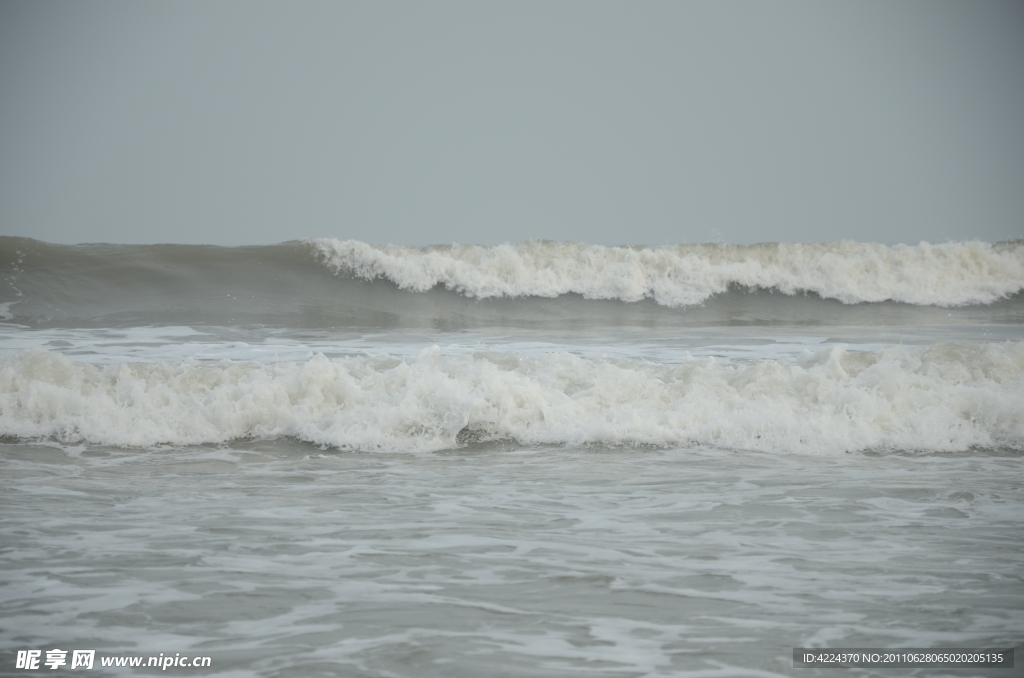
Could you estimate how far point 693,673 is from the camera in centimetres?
255

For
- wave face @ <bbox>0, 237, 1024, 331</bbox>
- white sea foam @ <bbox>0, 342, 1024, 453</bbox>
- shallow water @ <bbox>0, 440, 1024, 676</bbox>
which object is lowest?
shallow water @ <bbox>0, 440, 1024, 676</bbox>

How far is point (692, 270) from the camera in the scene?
1584 centimetres

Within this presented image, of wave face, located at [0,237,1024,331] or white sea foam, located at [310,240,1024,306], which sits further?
white sea foam, located at [310,240,1024,306]

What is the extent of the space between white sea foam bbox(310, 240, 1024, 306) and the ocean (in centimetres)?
339

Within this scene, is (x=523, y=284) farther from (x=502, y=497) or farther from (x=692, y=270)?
(x=502, y=497)

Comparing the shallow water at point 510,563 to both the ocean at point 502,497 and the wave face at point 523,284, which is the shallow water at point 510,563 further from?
the wave face at point 523,284

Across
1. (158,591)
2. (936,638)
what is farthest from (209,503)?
(936,638)

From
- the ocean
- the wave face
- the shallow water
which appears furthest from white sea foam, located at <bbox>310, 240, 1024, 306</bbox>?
the shallow water

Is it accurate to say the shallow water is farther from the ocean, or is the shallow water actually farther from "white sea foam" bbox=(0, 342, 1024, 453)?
"white sea foam" bbox=(0, 342, 1024, 453)

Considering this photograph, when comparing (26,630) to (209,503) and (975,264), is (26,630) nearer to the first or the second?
(209,503)

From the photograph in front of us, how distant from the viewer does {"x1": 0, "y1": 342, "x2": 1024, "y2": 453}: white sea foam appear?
6129 millimetres

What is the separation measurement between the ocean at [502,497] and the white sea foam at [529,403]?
3 cm

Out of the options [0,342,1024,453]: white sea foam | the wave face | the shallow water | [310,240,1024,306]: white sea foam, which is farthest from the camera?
[310,240,1024,306]: white sea foam

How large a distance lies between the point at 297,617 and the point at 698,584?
1486 mm
